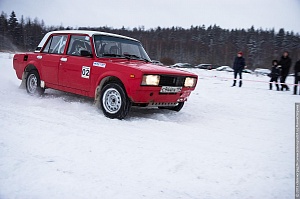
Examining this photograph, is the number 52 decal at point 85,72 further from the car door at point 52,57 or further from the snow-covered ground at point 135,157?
the car door at point 52,57

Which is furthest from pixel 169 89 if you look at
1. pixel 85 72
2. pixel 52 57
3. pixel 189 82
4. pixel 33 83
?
pixel 33 83

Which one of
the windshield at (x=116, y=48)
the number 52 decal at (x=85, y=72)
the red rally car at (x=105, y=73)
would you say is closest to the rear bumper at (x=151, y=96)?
the red rally car at (x=105, y=73)

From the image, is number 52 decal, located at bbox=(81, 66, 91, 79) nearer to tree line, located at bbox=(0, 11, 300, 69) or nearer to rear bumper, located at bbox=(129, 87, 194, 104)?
rear bumper, located at bbox=(129, 87, 194, 104)

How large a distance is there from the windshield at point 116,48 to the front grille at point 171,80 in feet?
3.91

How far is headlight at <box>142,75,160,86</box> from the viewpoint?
13.1 ft

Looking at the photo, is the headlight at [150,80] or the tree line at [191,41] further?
the tree line at [191,41]

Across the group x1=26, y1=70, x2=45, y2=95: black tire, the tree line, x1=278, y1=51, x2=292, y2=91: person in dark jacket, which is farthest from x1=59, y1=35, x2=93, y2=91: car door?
the tree line

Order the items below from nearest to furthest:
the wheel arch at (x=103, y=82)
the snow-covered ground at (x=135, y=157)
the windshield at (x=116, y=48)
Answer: the snow-covered ground at (x=135, y=157) < the wheel arch at (x=103, y=82) < the windshield at (x=116, y=48)

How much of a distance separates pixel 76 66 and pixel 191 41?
80.3 metres

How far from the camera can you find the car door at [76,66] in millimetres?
4726

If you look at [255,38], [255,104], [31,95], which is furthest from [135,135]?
[255,38]

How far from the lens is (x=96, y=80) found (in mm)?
4551

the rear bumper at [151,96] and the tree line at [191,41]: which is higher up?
the tree line at [191,41]

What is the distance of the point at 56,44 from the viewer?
18.6 feet
